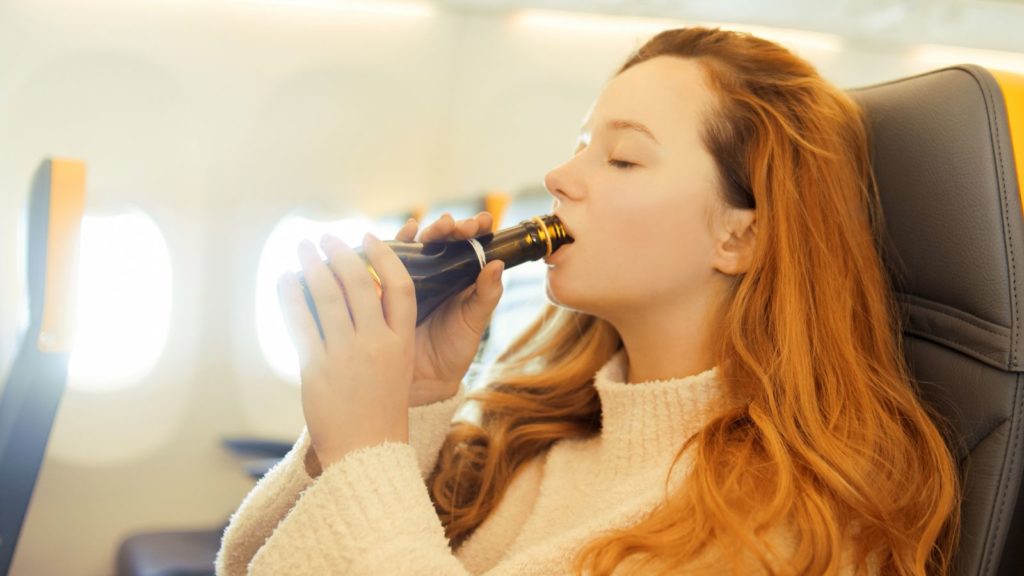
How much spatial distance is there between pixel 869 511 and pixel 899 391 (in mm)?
206

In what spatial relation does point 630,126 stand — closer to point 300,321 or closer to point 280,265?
point 300,321

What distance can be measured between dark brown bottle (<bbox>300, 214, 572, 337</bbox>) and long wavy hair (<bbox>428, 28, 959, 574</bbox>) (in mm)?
Answer: 268

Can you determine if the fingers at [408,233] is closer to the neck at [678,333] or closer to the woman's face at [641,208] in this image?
the woman's face at [641,208]

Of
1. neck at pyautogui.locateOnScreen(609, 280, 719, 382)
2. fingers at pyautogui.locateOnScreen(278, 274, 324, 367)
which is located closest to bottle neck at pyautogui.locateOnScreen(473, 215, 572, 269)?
neck at pyautogui.locateOnScreen(609, 280, 719, 382)

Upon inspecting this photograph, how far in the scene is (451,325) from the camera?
137 centimetres

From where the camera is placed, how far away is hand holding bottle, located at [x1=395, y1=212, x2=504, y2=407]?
125 cm

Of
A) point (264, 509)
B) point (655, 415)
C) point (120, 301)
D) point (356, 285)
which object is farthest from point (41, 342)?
point (120, 301)

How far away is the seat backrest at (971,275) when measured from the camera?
1112mm

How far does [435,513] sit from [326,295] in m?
0.29

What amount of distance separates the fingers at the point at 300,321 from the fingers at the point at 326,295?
0.02 m

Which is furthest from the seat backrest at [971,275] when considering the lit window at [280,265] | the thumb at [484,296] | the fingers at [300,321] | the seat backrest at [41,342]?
the lit window at [280,265]

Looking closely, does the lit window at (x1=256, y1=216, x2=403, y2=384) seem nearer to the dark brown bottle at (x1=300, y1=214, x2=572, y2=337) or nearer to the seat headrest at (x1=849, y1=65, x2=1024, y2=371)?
the dark brown bottle at (x1=300, y1=214, x2=572, y2=337)

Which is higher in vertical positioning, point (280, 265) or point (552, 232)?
point (552, 232)

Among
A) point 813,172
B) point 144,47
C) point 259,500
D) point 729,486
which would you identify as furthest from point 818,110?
point 144,47
